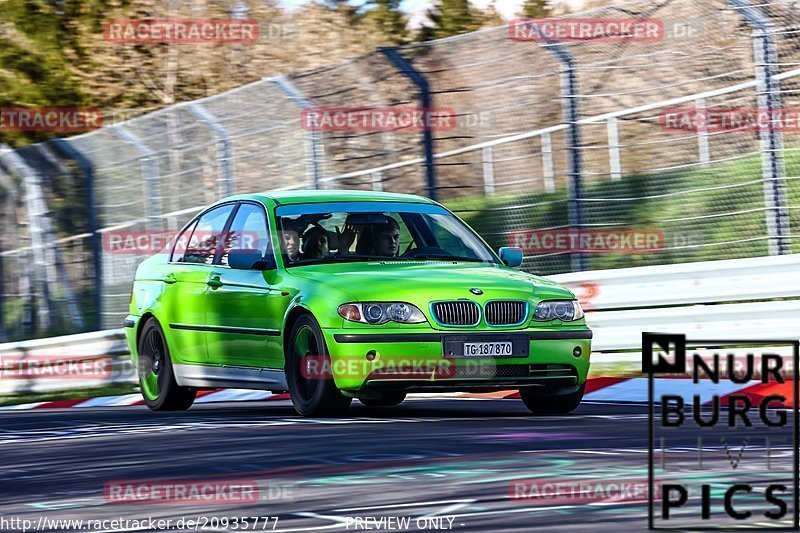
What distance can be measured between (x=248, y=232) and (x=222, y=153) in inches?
213

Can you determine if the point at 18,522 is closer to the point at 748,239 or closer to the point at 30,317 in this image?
the point at 748,239

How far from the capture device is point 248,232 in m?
12.0

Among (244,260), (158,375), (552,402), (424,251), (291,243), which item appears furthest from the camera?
(158,375)

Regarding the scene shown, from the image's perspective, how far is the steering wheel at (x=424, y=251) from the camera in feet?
38.2

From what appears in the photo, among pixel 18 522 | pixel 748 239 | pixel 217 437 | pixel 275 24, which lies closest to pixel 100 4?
pixel 275 24

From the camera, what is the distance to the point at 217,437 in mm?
9797

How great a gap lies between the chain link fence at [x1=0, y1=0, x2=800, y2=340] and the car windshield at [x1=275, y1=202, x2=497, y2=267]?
2.47m

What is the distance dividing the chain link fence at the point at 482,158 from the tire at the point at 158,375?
310 cm

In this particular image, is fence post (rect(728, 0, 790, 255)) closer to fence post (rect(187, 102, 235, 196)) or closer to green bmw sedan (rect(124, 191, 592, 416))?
green bmw sedan (rect(124, 191, 592, 416))

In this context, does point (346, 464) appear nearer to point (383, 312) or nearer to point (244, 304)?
point (383, 312)

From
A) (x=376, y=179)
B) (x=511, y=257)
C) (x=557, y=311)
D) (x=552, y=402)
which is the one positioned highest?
(x=376, y=179)

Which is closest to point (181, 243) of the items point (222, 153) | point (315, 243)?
point (315, 243)

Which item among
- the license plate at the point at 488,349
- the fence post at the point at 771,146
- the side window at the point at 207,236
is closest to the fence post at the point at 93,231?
the side window at the point at 207,236

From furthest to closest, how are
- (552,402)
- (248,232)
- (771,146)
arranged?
(771,146) → (248,232) → (552,402)
